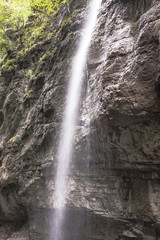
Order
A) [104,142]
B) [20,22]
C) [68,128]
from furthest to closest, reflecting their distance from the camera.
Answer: [20,22], [68,128], [104,142]

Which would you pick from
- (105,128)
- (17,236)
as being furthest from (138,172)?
(17,236)

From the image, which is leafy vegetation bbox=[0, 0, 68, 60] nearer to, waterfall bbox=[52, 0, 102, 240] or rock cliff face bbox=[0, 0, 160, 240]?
rock cliff face bbox=[0, 0, 160, 240]

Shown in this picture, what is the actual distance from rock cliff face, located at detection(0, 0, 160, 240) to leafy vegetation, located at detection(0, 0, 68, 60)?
3.83 metres

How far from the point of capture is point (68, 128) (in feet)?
19.4

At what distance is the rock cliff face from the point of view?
4078 millimetres

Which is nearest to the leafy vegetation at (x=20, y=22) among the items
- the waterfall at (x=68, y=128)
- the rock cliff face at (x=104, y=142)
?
the rock cliff face at (x=104, y=142)

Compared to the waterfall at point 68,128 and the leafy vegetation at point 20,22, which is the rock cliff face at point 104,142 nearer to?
the waterfall at point 68,128

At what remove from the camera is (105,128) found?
477 centimetres

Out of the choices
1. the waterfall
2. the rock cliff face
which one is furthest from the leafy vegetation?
the waterfall

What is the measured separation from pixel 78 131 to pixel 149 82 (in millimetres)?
2565

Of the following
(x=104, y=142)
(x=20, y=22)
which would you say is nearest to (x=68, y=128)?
(x=104, y=142)

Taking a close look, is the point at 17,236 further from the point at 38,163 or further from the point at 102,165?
the point at 102,165

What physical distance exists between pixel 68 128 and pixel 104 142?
1481mm

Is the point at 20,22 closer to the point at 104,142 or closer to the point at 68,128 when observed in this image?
the point at 68,128
